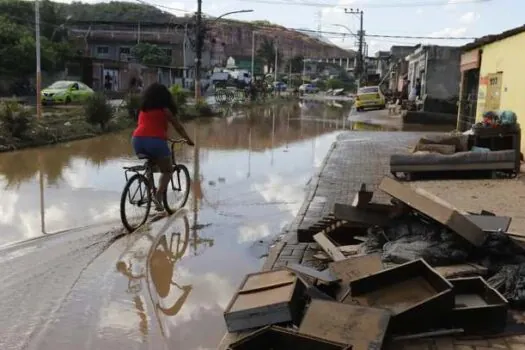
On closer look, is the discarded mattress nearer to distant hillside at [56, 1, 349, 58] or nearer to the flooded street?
the flooded street

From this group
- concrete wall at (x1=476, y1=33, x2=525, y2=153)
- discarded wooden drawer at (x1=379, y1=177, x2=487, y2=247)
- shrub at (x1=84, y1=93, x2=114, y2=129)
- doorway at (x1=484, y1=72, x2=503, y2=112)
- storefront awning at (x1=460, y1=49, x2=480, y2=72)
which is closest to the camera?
discarded wooden drawer at (x1=379, y1=177, x2=487, y2=247)

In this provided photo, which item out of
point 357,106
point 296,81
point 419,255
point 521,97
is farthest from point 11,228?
point 296,81

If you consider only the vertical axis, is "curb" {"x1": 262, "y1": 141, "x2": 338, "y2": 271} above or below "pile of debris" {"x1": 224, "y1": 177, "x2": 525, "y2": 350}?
below

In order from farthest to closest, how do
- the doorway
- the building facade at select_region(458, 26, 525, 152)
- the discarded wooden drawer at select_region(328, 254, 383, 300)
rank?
the doorway, the building facade at select_region(458, 26, 525, 152), the discarded wooden drawer at select_region(328, 254, 383, 300)

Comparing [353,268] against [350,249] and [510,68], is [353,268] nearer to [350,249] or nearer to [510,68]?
[350,249]

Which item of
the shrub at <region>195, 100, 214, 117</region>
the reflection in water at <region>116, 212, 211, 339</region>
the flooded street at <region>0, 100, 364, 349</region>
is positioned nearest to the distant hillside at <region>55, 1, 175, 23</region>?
the shrub at <region>195, 100, 214, 117</region>

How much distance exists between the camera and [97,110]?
19.9 metres

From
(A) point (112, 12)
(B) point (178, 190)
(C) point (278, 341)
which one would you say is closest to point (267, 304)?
(C) point (278, 341)

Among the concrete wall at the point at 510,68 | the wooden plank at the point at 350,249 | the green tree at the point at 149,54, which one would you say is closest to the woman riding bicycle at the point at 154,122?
the wooden plank at the point at 350,249

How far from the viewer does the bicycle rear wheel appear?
292 inches

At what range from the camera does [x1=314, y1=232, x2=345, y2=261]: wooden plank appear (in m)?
5.63

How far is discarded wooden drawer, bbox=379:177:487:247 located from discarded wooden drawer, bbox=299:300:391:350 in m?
1.49

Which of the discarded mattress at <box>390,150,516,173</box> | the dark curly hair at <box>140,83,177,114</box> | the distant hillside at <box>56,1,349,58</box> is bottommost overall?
the discarded mattress at <box>390,150,516,173</box>

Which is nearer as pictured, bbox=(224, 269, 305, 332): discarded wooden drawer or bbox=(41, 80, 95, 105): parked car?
bbox=(224, 269, 305, 332): discarded wooden drawer
